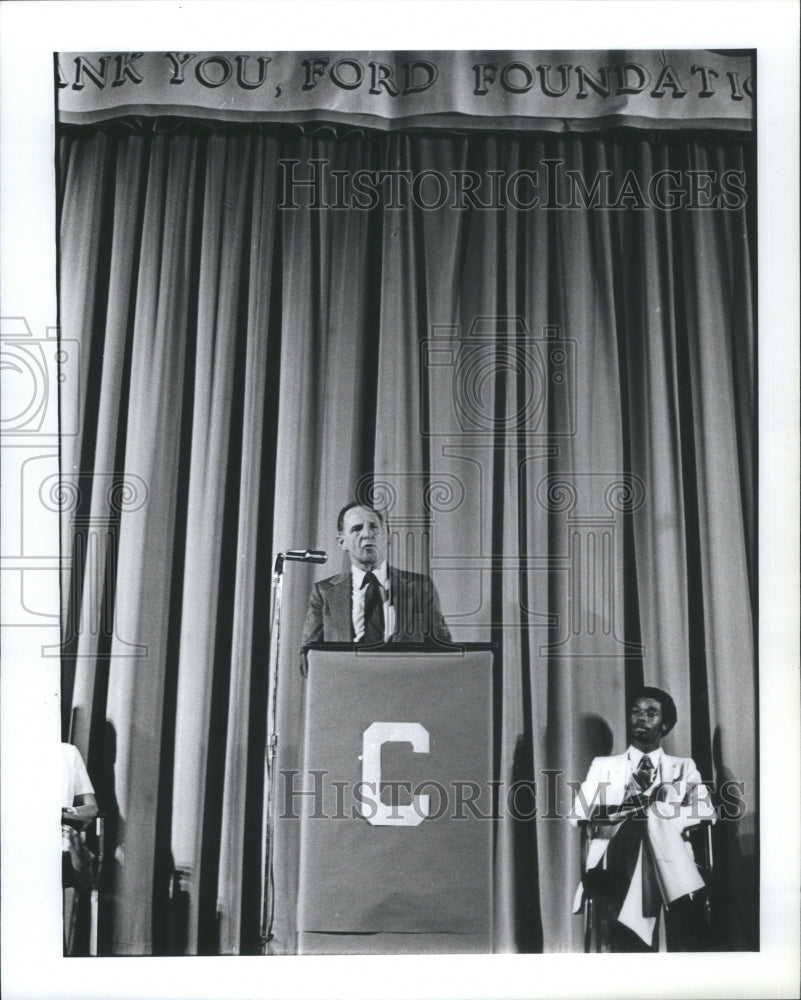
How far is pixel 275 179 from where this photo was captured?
6.63ft

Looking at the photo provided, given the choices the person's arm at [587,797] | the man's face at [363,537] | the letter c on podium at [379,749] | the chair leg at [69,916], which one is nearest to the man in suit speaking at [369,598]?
the man's face at [363,537]

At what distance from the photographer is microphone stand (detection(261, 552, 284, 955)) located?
196 centimetres

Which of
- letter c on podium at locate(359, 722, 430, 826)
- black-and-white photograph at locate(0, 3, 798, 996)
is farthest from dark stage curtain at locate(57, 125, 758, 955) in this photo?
letter c on podium at locate(359, 722, 430, 826)

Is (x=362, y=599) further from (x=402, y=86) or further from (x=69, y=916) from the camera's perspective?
(x=402, y=86)

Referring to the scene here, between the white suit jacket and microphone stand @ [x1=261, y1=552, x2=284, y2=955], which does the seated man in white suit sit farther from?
microphone stand @ [x1=261, y1=552, x2=284, y2=955]

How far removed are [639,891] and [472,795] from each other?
0.40 m

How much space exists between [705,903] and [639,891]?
5.5 inches

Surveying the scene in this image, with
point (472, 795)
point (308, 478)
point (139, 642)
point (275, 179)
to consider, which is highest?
point (275, 179)

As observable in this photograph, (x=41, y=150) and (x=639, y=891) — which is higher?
(x=41, y=150)

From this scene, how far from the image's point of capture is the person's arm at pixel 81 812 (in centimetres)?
197

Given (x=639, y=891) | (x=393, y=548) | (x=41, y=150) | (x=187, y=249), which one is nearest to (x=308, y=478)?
(x=393, y=548)

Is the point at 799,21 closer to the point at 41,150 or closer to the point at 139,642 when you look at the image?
the point at 41,150

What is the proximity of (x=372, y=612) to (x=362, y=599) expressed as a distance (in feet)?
0.11

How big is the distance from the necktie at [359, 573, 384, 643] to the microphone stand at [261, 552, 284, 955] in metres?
0.18
